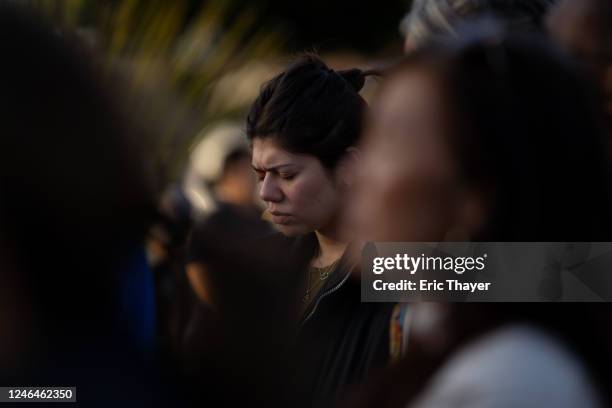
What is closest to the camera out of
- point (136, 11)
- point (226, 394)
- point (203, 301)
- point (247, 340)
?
point (226, 394)

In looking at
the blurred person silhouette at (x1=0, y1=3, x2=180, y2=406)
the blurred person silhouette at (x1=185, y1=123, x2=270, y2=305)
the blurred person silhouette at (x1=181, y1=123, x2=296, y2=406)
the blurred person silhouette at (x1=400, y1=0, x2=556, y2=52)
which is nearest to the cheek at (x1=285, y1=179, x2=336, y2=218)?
the blurred person silhouette at (x1=181, y1=123, x2=296, y2=406)

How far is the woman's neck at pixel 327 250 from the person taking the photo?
254cm

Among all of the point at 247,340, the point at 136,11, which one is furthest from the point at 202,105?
the point at 247,340

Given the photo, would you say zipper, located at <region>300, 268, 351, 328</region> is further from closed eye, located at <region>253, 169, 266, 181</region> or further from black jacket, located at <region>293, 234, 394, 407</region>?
closed eye, located at <region>253, 169, 266, 181</region>

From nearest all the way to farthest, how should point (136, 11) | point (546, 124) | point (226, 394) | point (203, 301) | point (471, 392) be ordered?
point (471, 392), point (546, 124), point (226, 394), point (203, 301), point (136, 11)

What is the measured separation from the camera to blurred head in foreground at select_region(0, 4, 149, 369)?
1082 mm

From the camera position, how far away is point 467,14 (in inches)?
99.8

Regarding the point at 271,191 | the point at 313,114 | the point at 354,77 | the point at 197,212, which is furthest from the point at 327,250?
the point at 197,212

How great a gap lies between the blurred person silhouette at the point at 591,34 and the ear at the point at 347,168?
653 mm

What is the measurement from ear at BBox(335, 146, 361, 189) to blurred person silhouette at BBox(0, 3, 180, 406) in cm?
148

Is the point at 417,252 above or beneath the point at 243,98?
Answer: beneath

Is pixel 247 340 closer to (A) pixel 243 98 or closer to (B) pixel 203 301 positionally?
(B) pixel 203 301

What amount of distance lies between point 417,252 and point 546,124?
0.47 metres

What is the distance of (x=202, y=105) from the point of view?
666 cm
